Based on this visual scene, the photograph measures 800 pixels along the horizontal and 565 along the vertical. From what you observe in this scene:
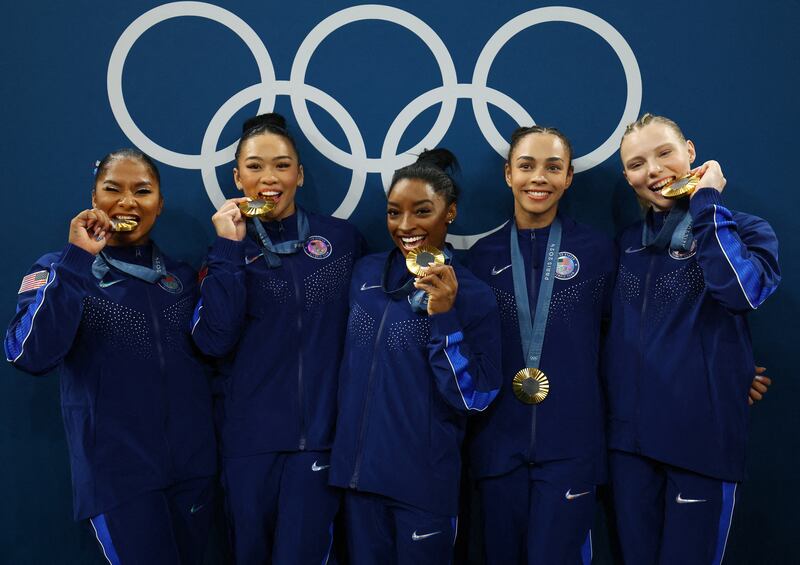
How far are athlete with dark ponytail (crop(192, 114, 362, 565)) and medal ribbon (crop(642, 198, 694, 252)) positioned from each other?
4.63ft

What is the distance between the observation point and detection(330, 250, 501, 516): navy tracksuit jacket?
3.30 m

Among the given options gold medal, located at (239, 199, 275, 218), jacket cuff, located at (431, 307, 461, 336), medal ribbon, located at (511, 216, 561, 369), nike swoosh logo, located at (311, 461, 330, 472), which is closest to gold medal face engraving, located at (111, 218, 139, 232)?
gold medal, located at (239, 199, 275, 218)

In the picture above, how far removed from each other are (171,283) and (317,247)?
2.22 feet

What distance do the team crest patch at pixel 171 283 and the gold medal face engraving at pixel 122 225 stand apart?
10.3 inches

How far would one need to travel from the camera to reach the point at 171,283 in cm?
375

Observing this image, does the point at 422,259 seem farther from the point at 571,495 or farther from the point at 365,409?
the point at 571,495

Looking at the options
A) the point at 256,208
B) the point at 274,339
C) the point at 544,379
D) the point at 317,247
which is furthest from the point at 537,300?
the point at 256,208

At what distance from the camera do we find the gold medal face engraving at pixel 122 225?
11.8ft

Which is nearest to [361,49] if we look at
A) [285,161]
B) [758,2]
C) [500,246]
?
[285,161]

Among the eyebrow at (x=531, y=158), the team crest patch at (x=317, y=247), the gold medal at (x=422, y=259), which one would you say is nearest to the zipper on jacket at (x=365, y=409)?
the gold medal at (x=422, y=259)

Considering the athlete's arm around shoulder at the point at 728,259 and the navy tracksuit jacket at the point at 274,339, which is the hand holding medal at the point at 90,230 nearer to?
the navy tracksuit jacket at the point at 274,339

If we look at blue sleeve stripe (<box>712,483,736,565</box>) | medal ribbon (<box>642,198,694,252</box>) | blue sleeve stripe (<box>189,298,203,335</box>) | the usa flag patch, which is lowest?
blue sleeve stripe (<box>712,483,736,565</box>)

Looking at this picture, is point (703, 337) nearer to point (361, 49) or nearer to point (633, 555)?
point (633, 555)

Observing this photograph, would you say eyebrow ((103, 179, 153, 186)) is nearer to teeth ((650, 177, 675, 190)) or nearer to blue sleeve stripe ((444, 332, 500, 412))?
blue sleeve stripe ((444, 332, 500, 412))
